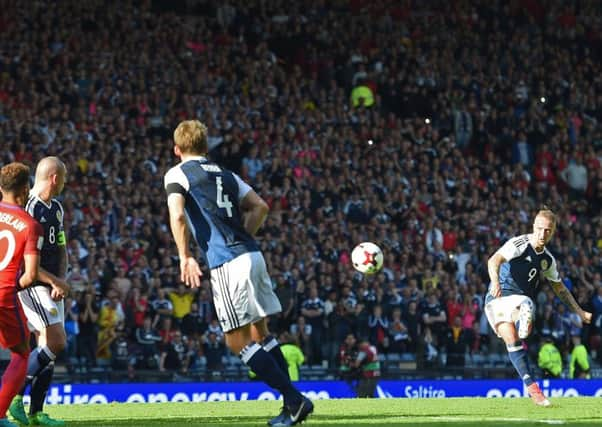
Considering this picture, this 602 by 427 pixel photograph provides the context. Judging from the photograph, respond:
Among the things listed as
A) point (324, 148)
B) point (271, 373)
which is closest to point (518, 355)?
point (271, 373)

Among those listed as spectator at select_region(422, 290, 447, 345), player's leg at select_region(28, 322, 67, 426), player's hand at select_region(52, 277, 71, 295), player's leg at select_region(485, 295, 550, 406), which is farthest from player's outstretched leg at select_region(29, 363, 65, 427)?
spectator at select_region(422, 290, 447, 345)

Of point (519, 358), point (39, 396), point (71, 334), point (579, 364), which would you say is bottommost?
point (579, 364)

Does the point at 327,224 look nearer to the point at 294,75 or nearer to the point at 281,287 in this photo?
the point at 281,287

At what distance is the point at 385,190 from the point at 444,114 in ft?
13.4

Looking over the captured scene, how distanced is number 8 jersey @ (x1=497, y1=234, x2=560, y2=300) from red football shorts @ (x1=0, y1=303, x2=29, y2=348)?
6.43m

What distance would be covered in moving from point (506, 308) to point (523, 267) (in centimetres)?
52

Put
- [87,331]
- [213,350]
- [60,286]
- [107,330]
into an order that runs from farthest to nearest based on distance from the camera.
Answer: [213,350] → [107,330] → [87,331] → [60,286]

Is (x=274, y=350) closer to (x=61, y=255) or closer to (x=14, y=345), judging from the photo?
(x=14, y=345)

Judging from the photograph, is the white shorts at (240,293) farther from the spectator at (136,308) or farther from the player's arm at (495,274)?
the spectator at (136,308)

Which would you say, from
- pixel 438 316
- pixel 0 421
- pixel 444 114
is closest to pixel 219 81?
pixel 444 114

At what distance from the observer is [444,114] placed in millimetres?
30109

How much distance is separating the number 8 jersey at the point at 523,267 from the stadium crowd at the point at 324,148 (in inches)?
336

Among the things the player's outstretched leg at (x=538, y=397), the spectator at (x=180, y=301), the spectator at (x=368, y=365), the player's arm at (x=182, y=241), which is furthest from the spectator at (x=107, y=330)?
the player's arm at (x=182, y=241)

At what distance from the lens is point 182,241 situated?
29.7 feet
